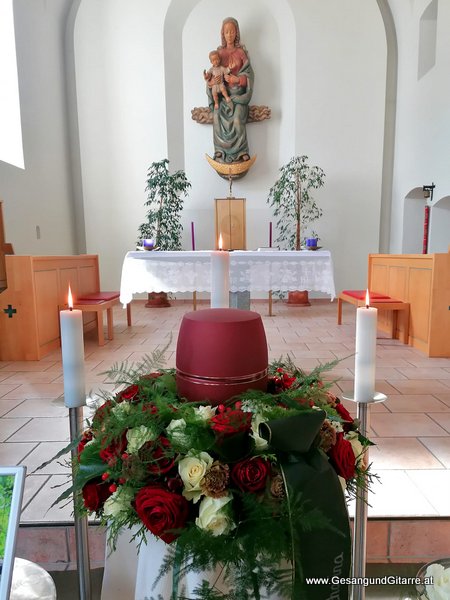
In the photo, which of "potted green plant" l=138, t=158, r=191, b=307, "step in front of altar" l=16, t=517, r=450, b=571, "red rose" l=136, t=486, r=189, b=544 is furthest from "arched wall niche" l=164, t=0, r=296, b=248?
"red rose" l=136, t=486, r=189, b=544

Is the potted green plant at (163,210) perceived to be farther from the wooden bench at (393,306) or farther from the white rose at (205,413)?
the white rose at (205,413)

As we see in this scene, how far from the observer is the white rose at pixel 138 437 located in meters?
0.67

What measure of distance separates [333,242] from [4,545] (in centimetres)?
741

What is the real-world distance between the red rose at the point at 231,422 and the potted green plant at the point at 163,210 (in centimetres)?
628

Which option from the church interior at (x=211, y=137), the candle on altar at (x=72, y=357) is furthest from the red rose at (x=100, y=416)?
the church interior at (x=211, y=137)

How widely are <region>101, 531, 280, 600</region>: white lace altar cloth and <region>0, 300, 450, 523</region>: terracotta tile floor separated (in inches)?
12.9

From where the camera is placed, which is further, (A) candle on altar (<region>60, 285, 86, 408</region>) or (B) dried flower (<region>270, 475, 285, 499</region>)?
(A) candle on altar (<region>60, 285, 86, 408</region>)

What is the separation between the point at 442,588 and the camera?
70cm

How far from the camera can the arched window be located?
5418 mm

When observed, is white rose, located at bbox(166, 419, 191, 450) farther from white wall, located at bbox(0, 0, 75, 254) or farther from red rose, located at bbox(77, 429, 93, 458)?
white wall, located at bbox(0, 0, 75, 254)

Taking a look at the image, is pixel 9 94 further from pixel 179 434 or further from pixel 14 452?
pixel 179 434

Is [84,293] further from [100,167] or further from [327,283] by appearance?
[100,167]

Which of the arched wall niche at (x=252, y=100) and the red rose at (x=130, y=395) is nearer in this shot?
the red rose at (x=130, y=395)

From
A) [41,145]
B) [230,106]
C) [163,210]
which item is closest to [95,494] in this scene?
[163,210]
